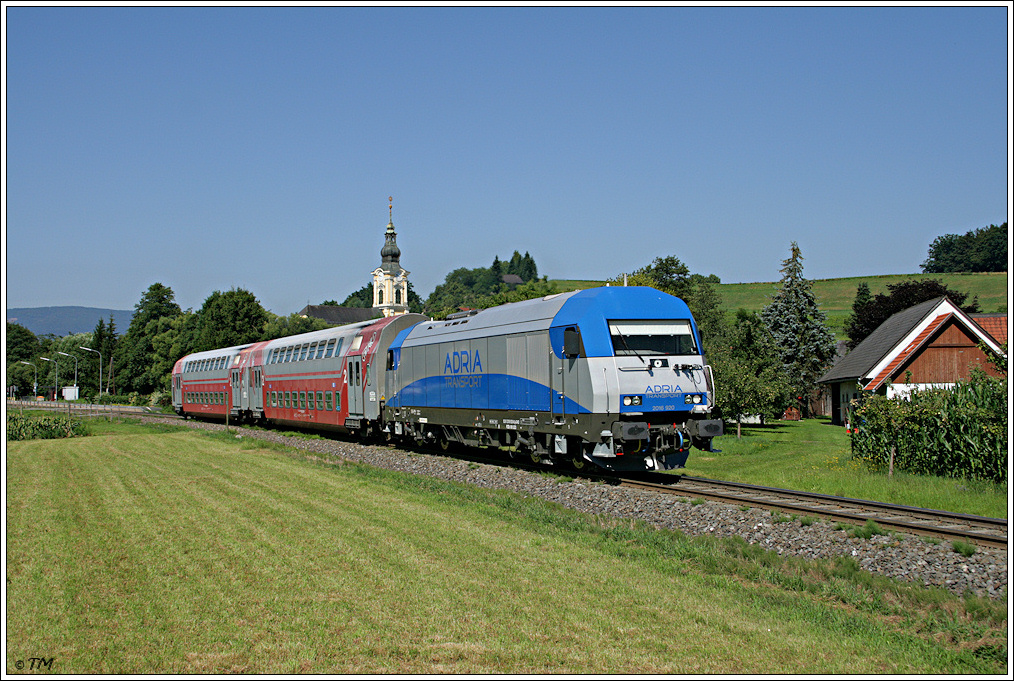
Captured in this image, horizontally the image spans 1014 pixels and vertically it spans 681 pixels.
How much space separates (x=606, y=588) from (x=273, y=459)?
1767 cm

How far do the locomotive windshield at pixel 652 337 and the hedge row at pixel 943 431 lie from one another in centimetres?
641

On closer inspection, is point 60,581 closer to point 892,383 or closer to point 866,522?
point 866,522

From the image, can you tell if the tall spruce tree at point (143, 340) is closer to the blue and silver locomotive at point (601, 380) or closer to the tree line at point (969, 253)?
the blue and silver locomotive at point (601, 380)

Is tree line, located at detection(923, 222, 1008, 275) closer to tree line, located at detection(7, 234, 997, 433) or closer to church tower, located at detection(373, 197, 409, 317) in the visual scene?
tree line, located at detection(7, 234, 997, 433)

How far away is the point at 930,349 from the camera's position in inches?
1572

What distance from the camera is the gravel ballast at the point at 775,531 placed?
1007 centimetres

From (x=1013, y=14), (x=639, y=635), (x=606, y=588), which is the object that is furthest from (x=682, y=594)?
(x=1013, y=14)

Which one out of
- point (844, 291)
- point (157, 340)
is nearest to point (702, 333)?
point (157, 340)

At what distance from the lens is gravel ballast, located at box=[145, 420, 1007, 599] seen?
1007 centimetres

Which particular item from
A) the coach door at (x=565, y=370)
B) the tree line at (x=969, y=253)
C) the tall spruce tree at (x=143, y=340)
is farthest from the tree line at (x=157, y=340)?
the tree line at (x=969, y=253)

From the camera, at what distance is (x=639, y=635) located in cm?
755
